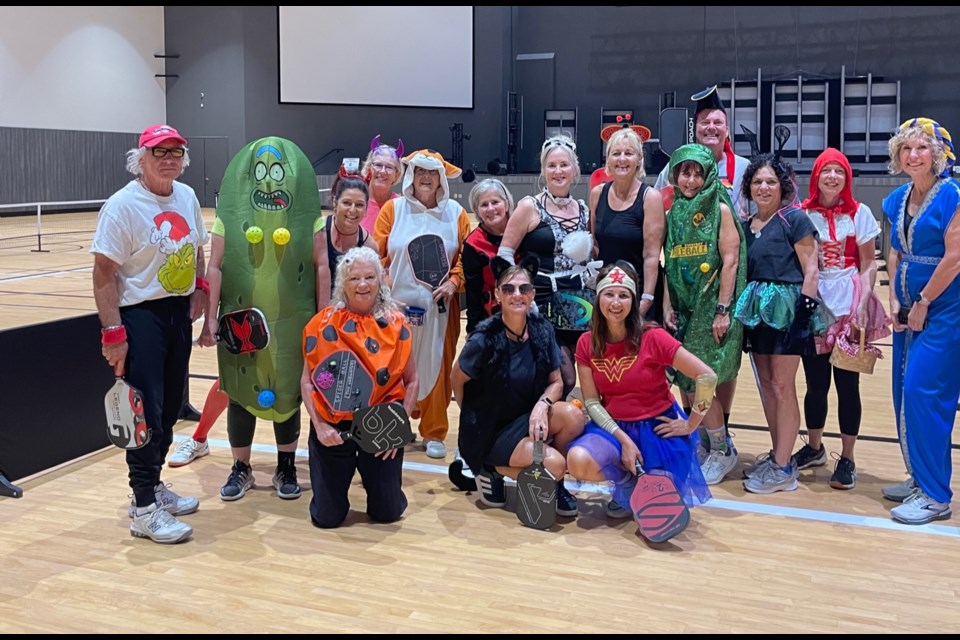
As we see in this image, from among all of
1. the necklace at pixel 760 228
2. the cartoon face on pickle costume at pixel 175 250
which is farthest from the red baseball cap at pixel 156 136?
the necklace at pixel 760 228

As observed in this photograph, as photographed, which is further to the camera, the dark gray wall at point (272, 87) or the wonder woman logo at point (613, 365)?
the dark gray wall at point (272, 87)

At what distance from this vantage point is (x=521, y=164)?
2106cm

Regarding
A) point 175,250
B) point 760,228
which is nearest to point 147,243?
point 175,250

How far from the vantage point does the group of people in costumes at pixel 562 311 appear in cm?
354

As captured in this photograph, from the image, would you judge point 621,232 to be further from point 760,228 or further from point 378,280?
point 378,280

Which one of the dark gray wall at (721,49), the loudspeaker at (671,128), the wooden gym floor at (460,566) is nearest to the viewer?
the wooden gym floor at (460,566)

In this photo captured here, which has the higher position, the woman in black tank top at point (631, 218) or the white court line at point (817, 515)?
the woman in black tank top at point (631, 218)

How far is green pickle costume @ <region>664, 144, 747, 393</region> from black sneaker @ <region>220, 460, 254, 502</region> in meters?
2.03

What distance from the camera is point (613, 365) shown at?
146 inches

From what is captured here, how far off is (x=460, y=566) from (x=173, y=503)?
51.3 inches

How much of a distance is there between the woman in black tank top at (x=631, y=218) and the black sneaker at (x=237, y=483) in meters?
1.86

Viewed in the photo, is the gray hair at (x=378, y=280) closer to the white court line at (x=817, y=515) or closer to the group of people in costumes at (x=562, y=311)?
the group of people in costumes at (x=562, y=311)

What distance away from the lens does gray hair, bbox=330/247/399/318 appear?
3.68 m

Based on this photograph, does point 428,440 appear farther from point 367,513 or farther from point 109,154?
point 109,154
